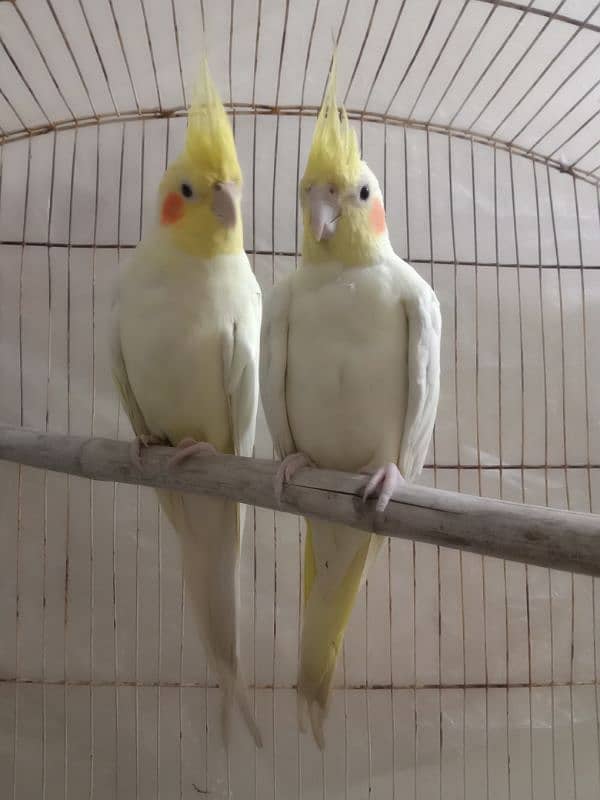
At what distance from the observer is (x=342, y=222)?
0.86 meters

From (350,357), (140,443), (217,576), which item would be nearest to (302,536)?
(217,576)

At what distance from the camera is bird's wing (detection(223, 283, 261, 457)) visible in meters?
0.97

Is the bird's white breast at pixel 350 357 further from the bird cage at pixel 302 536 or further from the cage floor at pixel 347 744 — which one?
the cage floor at pixel 347 744

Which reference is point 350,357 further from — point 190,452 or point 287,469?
point 190,452

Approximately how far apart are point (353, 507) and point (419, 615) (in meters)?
0.73

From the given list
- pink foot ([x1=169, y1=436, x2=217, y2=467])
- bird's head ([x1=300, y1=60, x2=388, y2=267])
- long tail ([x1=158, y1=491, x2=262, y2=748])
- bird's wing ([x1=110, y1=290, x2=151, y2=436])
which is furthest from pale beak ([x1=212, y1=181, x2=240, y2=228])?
long tail ([x1=158, y1=491, x2=262, y2=748])

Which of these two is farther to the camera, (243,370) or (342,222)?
(243,370)

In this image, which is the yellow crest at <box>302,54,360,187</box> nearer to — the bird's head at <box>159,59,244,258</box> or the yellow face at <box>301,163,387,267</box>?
the yellow face at <box>301,163,387,267</box>

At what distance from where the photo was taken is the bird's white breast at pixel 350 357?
84 cm

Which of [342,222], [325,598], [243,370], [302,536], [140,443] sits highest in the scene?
[342,222]

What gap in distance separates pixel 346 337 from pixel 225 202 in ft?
0.89

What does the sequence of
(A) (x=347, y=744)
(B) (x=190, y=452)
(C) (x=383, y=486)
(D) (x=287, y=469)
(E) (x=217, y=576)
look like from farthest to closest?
(A) (x=347, y=744), (E) (x=217, y=576), (B) (x=190, y=452), (D) (x=287, y=469), (C) (x=383, y=486)

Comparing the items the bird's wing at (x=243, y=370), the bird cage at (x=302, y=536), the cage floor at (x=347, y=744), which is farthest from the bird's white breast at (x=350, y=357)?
the cage floor at (x=347, y=744)

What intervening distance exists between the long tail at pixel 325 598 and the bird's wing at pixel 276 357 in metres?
0.17
